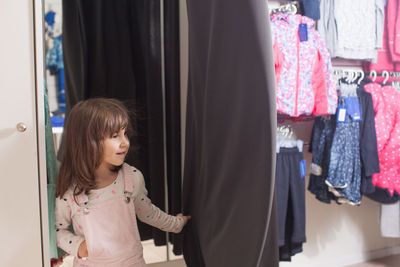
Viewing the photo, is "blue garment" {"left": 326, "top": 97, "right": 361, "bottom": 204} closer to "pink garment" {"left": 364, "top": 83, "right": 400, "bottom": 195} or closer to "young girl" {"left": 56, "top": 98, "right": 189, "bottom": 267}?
"pink garment" {"left": 364, "top": 83, "right": 400, "bottom": 195}

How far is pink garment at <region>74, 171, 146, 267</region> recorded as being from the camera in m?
1.08

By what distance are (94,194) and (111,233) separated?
0.45ft

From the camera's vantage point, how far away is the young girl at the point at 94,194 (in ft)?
3.52

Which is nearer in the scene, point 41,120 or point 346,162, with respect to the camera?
point 41,120

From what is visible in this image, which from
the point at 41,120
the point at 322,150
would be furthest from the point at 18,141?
the point at 322,150

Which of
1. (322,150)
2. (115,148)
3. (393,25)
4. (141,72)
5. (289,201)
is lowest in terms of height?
(289,201)

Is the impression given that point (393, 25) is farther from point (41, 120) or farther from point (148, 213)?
point (41, 120)

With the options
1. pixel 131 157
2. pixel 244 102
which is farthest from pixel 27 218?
pixel 244 102

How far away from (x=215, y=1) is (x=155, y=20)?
0.59 meters

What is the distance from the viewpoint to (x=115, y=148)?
1089 millimetres

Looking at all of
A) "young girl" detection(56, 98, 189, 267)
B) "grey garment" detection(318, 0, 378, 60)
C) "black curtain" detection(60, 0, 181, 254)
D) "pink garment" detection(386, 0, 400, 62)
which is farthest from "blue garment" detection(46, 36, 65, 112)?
"pink garment" detection(386, 0, 400, 62)

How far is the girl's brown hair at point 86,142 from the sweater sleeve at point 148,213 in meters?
0.16

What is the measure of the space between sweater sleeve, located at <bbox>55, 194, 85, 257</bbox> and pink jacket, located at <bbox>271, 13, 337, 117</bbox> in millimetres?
988

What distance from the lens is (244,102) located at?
91 cm
